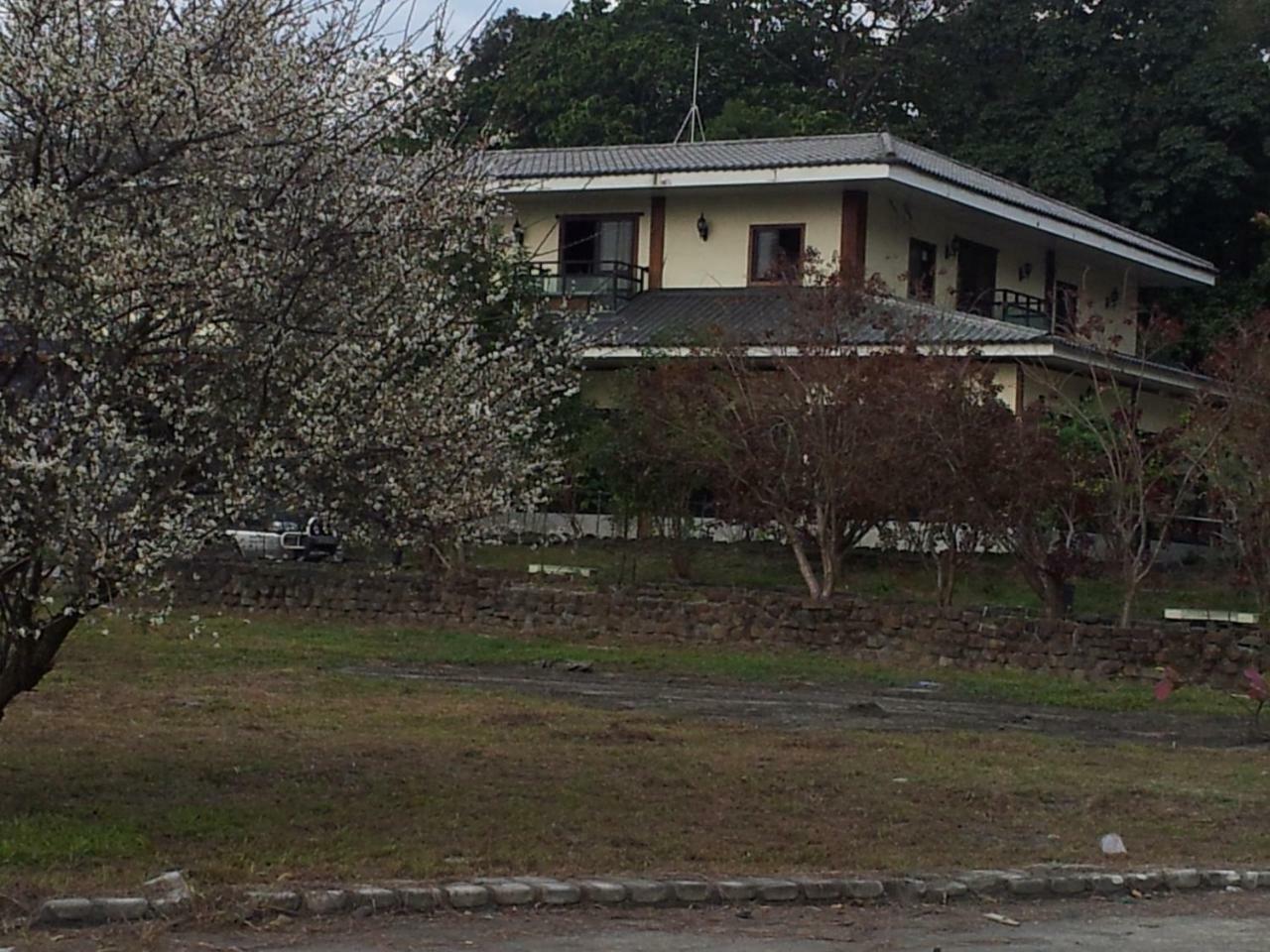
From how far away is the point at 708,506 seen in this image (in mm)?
27234

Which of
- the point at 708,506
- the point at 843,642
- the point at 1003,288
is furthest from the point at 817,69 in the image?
the point at 843,642

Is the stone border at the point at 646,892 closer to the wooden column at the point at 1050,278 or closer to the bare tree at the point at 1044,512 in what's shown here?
the bare tree at the point at 1044,512

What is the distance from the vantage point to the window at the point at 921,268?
33.9 meters

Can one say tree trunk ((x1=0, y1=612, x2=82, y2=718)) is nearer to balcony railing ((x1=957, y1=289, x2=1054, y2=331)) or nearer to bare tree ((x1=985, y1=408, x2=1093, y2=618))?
Answer: bare tree ((x1=985, y1=408, x2=1093, y2=618))

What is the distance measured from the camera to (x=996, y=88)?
47.7 meters

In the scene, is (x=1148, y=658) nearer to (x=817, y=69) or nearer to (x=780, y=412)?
(x=780, y=412)

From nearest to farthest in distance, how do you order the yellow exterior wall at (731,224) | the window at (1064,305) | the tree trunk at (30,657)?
the tree trunk at (30,657)
the yellow exterior wall at (731,224)
the window at (1064,305)

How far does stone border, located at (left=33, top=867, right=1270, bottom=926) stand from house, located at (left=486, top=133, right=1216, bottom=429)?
19.8m

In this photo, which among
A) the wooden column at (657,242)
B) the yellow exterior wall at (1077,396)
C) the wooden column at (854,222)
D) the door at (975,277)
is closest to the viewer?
the yellow exterior wall at (1077,396)

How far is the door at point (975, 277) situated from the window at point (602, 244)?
6106mm

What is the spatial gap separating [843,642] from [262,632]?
714 cm

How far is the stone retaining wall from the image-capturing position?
21.9 meters

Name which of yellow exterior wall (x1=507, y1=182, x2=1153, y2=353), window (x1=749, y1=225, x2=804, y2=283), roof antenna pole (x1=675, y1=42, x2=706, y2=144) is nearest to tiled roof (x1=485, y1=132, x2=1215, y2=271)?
yellow exterior wall (x1=507, y1=182, x2=1153, y2=353)

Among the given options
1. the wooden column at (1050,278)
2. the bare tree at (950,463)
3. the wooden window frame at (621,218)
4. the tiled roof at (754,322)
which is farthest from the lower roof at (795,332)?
the wooden column at (1050,278)
